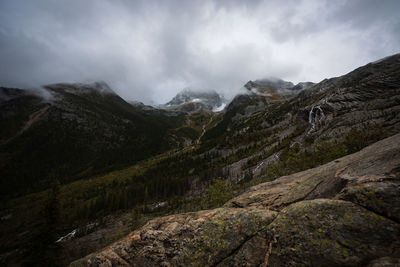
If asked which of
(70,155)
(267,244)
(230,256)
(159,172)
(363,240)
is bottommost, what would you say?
(159,172)

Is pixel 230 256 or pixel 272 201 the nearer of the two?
pixel 230 256

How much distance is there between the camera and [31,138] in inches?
7495

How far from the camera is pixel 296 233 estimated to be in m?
5.49

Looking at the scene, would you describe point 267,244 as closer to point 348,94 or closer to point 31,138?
point 348,94

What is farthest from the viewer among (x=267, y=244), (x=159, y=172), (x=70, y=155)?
(x=70, y=155)

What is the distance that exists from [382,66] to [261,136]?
143 meters

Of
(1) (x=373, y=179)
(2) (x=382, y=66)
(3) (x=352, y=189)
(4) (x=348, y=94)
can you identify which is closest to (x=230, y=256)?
(3) (x=352, y=189)

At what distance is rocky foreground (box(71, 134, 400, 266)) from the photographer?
4.58 meters

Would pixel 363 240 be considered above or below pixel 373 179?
below

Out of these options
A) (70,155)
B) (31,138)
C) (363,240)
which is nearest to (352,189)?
(363,240)

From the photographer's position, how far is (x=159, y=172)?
429 feet

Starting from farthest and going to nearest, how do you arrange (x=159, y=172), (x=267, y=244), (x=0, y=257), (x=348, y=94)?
(x=159, y=172)
(x=348, y=94)
(x=0, y=257)
(x=267, y=244)

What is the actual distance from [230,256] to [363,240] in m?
4.50

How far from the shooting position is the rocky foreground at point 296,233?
4.58 meters
